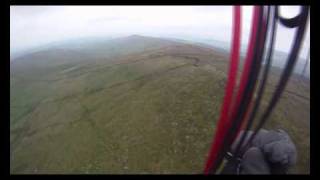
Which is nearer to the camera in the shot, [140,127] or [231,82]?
[231,82]

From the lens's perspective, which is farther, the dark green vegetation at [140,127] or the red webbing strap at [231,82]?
the dark green vegetation at [140,127]

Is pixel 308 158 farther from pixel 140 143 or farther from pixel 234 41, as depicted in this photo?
pixel 234 41

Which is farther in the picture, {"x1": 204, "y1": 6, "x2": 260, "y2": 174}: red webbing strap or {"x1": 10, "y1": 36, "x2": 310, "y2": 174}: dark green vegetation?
{"x1": 10, "y1": 36, "x2": 310, "y2": 174}: dark green vegetation

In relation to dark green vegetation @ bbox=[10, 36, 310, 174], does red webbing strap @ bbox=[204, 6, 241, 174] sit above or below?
above

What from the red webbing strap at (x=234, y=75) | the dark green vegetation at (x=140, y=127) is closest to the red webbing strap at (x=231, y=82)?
the red webbing strap at (x=234, y=75)

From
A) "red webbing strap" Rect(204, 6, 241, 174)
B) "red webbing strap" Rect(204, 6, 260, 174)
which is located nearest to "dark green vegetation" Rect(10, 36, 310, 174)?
"red webbing strap" Rect(204, 6, 241, 174)

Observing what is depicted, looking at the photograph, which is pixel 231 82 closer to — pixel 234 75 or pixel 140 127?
pixel 234 75

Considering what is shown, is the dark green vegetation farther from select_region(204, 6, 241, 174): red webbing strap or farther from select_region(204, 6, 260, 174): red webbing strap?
select_region(204, 6, 260, 174): red webbing strap

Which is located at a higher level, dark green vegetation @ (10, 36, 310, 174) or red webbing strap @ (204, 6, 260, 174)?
red webbing strap @ (204, 6, 260, 174)

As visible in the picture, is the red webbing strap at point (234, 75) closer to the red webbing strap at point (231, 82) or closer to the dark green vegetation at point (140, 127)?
the red webbing strap at point (231, 82)

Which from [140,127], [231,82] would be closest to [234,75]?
[231,82]

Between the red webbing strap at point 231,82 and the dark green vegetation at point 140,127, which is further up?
the red webbing strap at point 231,82
